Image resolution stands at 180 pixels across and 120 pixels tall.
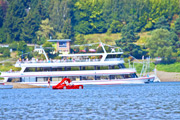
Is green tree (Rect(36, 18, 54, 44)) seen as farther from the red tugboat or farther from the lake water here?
the lake water

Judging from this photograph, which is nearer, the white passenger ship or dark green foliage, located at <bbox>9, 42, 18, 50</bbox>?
the white passenger ship

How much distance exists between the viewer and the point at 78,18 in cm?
15238

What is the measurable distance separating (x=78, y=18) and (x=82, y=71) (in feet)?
221

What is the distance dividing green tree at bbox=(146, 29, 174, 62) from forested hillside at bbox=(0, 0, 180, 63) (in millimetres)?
8318

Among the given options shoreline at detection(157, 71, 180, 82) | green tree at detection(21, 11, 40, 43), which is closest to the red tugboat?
shoreline at detection(157, 71, 180, 82)

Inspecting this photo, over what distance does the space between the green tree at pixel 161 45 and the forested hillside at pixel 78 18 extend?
832 cm

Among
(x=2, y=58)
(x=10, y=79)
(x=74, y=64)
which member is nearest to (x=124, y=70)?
(x=74, y=64)

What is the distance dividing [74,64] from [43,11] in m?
63.3

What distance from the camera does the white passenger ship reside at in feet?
283

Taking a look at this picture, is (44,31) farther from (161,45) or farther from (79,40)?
(161,45)

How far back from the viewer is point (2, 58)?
122 metres

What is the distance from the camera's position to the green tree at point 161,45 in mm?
115375

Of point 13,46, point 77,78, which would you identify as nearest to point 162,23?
point 13,46

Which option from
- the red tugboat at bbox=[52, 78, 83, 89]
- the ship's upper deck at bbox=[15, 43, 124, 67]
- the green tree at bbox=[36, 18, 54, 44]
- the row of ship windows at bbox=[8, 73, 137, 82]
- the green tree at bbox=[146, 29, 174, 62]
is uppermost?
the green tree at bbox=[36, 18, 54, 44]
